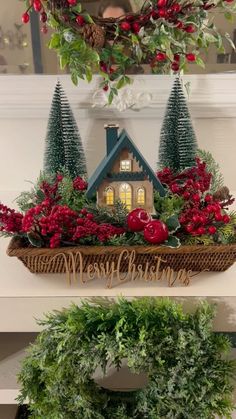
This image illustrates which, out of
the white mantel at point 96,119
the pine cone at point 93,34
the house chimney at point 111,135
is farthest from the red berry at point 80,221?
the pine cone at point 93,34

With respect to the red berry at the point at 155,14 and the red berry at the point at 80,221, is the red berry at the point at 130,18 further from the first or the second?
the red berry at the point at 80,221

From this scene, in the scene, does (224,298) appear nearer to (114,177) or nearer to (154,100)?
(114,177)

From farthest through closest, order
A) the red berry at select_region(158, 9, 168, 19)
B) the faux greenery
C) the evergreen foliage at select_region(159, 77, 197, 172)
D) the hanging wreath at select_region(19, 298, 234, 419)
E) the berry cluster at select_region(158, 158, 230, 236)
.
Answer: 1. the evergreen foliage at select_region(159, 77, 197, 172)
2. the faux greenery
3. the red berry at select_region(158, 9, 168, 19)
4. the berry cluster at select_region(158, 158, 230, 236)
5. the hanging wreath at select_region(19, 298, 234, 419)

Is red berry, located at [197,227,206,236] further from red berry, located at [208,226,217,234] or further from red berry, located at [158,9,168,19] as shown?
red berry, located at [158,9,168,19]

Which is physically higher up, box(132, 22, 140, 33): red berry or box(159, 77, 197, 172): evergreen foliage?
box(132, 22, 140, 33): red berry

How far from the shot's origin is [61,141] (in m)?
1.21

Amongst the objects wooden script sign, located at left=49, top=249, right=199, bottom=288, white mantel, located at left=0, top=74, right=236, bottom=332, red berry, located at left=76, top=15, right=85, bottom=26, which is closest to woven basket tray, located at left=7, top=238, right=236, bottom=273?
wooden script sign, located at left=49, top=249, right=199, bottom=288

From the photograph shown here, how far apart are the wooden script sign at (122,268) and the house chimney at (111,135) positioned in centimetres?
22

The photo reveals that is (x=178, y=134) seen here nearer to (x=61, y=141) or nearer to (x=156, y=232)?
(x=61, y=141)

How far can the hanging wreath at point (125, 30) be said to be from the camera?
3.21 feet

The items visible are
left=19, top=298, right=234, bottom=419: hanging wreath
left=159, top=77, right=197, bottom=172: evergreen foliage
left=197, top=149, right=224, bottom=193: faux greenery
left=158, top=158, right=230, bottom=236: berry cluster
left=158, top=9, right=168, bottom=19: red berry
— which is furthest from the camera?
left=159, top=77, right=197, bottom=172: evergreen foliage

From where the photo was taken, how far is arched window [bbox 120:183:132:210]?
36.9 inches

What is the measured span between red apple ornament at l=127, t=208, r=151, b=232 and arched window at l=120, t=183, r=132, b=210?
0.20 ft

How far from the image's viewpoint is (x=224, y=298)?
85cm
